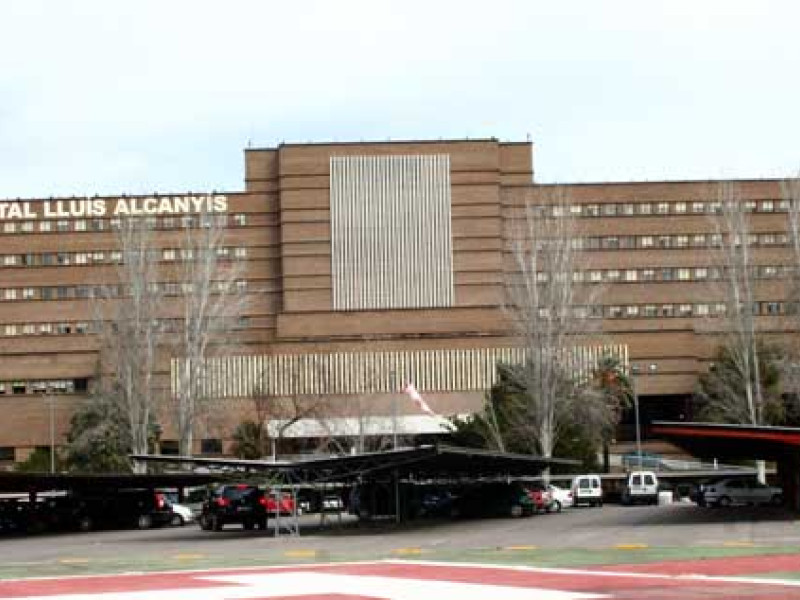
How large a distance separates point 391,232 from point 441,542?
83383mm

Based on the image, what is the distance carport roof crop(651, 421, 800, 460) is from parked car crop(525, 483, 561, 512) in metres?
8.73

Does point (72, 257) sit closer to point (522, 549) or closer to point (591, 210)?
point (591, 210)

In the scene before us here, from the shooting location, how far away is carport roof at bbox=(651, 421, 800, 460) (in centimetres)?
4219

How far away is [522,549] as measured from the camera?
34281 millimetres

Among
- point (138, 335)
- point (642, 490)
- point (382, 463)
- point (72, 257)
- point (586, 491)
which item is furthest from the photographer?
point (72, 257)

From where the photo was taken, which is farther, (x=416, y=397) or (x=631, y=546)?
(x=416, y=397)

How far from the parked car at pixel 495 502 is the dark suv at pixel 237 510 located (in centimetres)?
797

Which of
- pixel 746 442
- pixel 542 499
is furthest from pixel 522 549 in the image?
pixel 542 499

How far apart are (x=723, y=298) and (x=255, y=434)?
3957 centimetres

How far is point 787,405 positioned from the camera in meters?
91.7

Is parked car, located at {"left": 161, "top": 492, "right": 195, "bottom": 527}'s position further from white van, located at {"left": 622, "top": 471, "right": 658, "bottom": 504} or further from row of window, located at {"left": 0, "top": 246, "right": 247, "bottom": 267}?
row of window, located at {"left": 0, "top": 246, "right": 247, "bottom": 267}

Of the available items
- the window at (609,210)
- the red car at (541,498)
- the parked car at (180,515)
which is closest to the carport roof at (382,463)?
the red car at (541,498)

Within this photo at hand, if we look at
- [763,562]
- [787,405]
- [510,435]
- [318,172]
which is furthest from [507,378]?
[763,562]

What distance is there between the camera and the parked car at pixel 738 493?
58.6 metres
